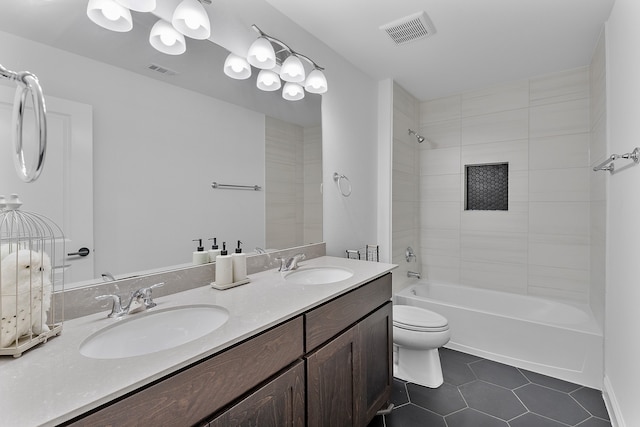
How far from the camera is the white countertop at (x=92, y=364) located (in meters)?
0.59

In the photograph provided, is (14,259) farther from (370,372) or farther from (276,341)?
(370,372)

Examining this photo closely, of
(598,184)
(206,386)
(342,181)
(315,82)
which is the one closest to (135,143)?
(206,386)

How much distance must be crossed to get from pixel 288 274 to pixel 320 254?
1.81ft

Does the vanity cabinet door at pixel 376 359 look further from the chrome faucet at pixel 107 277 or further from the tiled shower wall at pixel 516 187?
the tiled shower wall at pixel 516 187

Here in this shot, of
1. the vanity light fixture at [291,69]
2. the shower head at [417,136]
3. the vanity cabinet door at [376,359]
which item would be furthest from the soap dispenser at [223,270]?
the shower head at [417,136]

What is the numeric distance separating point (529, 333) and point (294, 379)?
6.74 ft

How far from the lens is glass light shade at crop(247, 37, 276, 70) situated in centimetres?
164

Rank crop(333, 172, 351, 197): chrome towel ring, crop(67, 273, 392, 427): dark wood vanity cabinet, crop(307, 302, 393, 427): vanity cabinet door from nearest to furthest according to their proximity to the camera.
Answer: crop(67, 273, 392, 427): dark wood vanity cabinet, crop(307, 302, 393, 427): vanity cabinet door, crop(333, 172, 351, 197): chrome towel ring

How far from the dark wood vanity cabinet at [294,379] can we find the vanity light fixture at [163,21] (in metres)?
1.25

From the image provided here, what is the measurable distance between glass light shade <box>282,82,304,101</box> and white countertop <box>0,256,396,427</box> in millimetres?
1290

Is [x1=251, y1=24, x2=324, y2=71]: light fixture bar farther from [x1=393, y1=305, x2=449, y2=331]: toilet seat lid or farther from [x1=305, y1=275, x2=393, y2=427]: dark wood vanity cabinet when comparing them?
[x1=393, y1=305, x2=449, y2=331]: toilet seat lid

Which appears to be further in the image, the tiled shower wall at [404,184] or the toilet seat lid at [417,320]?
the tiled shower wall at [404,184]

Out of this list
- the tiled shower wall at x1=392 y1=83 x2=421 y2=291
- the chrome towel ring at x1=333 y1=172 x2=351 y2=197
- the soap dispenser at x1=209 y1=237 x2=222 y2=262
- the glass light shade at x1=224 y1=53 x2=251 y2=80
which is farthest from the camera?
the tiled shower wall at x1=392 y1=83 x2=421 y2=291

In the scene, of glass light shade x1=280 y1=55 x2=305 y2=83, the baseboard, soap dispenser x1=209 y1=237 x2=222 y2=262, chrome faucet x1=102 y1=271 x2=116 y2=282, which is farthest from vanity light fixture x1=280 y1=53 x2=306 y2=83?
the baseboard
